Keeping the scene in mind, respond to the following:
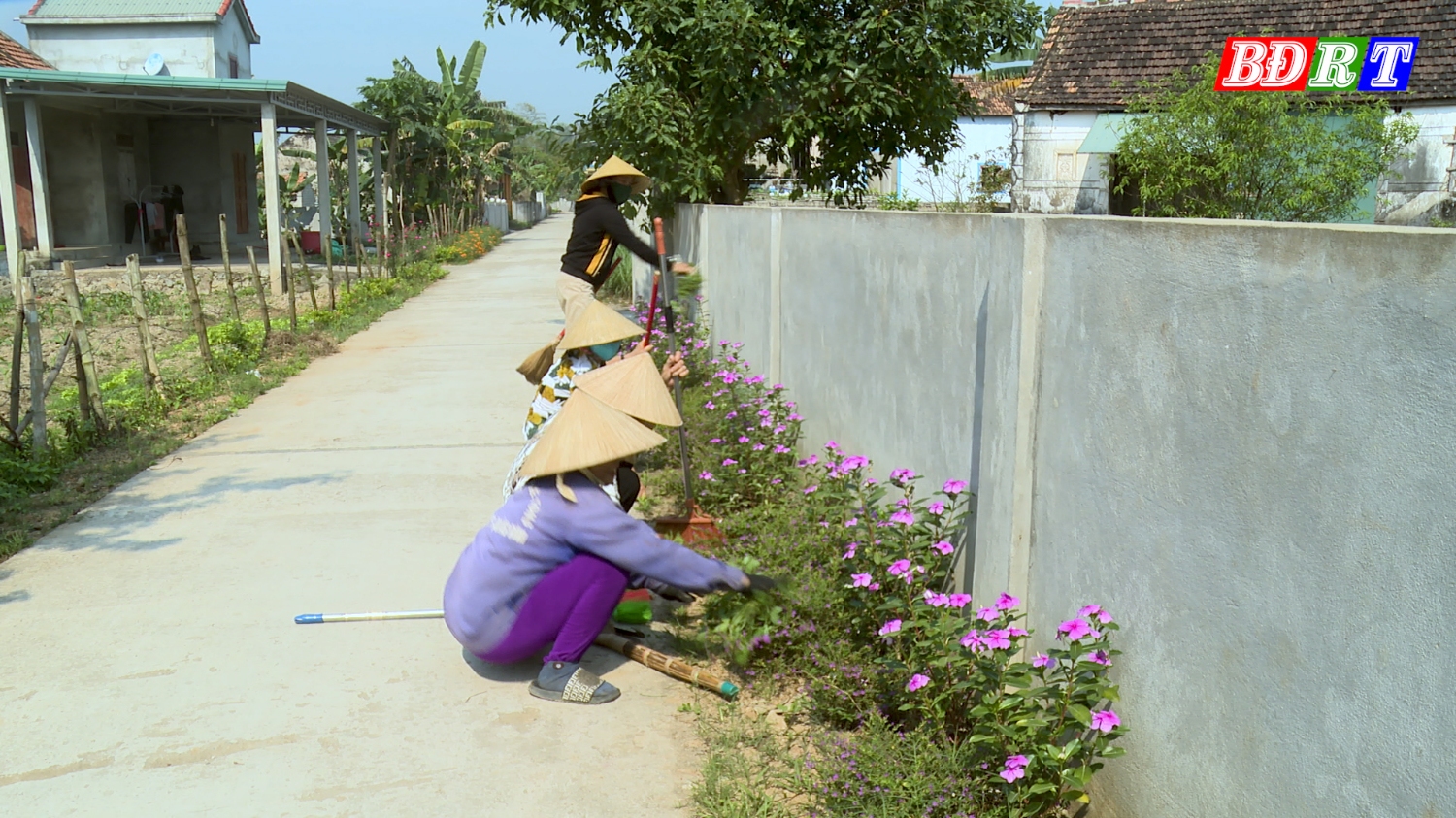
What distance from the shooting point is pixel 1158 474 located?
2.59 metres

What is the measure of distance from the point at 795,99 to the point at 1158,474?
8.48 metres

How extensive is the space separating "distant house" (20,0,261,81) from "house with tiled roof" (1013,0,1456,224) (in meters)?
16.8

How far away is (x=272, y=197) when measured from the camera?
53.7ft

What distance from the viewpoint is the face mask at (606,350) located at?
201 inches

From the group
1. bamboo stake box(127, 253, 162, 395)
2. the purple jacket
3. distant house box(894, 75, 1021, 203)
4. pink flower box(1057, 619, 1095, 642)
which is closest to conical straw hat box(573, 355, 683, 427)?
the purple jacket

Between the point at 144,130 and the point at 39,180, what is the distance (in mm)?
5491

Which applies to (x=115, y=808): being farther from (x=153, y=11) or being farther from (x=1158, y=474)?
(x=153, y=11)

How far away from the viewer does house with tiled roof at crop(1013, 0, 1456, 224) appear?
63.8 feet

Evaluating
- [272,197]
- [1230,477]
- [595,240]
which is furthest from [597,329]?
[272,197]

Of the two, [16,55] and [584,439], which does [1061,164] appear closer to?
[16,55]

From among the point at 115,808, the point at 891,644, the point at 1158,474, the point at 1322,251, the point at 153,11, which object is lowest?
the point at 115,808

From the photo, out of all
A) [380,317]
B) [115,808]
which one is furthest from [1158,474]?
[380,317]

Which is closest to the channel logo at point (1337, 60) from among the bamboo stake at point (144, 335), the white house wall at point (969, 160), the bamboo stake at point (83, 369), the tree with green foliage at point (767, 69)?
the tree with green foliage at point (767, 69)

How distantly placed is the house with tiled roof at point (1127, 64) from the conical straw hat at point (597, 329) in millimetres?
17805
